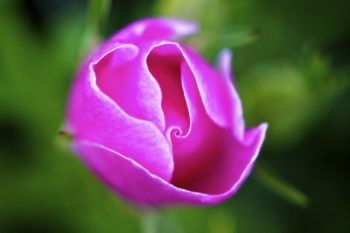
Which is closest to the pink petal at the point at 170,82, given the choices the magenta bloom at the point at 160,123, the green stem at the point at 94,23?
the magenta bloom at the point at 160,123

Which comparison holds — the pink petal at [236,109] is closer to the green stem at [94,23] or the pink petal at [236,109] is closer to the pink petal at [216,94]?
the pink petal at [216,94]

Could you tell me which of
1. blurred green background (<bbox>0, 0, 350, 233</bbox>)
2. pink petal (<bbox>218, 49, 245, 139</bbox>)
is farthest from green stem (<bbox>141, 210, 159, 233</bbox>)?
pink petal (<bbox>218, 49, 245, 139</bbox>)

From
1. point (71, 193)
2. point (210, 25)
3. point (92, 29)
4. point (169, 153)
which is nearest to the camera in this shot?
point (169, 153)

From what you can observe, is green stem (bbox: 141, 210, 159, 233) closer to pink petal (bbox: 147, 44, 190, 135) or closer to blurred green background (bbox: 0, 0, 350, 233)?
blurred green background (bbox: 0, 0, 350, 233)

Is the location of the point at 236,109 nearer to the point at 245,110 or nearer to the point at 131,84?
the point at 131,84

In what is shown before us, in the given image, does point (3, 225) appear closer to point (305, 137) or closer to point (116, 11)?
point (116, 11)

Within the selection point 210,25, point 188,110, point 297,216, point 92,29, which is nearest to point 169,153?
point 188,110

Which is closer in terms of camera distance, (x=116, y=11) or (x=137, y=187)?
(x=137, y=187)
